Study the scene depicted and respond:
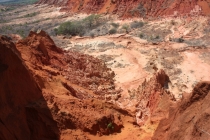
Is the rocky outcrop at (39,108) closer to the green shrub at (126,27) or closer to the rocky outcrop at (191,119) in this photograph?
the rocky outcrop at (191,119)

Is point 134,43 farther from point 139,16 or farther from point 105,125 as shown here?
point 105,125

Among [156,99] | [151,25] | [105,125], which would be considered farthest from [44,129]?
[151,25]

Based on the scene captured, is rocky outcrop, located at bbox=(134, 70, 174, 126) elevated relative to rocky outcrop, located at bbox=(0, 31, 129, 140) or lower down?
lower down

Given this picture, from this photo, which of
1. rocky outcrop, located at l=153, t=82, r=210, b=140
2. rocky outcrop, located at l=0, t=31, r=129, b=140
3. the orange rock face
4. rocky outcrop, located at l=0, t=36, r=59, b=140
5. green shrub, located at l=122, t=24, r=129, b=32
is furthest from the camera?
green shrub, located at l=122, t=24, r=129, b=32

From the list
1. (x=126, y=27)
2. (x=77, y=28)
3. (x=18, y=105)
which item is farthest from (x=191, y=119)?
(x=77, y=28)

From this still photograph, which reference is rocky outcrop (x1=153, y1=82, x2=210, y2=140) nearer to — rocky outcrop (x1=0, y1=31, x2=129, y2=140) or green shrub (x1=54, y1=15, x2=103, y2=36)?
rocky outcrop (x1=0, y1=31, x2=129, y2=140)

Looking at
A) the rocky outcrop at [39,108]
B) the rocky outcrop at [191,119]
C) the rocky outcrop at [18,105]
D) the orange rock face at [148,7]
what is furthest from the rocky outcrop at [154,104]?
the orange rock face at [148,7]

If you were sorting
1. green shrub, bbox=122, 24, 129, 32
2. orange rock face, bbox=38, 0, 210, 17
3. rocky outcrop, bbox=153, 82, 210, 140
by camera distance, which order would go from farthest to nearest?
1. green shrub, bbox=122, 24, 129, 32
2. orange rock face, bbox=38, 0, 210, 17
3. rocky outcrop, bbox=153, 82, 210, 140

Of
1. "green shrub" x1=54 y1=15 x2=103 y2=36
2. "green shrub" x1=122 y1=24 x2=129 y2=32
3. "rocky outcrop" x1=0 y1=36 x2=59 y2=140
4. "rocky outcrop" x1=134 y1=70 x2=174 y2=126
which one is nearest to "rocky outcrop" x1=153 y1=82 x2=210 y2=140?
"rocky outcrop" x1=134 y1=70 x2=174 y2=126

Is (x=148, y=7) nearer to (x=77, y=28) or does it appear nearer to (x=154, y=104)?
(x=77, y=28)
